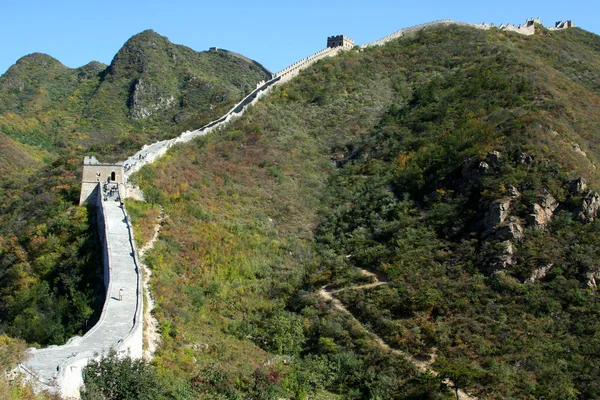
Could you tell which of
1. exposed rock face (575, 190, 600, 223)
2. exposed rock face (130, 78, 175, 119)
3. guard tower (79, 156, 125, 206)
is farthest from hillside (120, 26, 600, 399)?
exposed rock face (130, 78, 175, 119)

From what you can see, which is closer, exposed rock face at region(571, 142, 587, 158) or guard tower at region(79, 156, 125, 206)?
guard tower at region(79, 156, 125, 206)

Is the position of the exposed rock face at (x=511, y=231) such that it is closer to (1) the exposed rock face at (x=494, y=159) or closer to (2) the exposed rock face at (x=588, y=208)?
(2) the exposed rock face at (x=588, y=208)

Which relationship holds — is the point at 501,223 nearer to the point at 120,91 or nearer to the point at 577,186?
the point at 577,186

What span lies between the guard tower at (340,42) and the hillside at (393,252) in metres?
18.8

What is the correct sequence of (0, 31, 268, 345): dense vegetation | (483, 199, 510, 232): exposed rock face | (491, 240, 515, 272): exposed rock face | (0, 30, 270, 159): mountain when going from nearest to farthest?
(0, 31, 268, 345): dense vegetation, (491, 240, 515, 272): exposed rock face, (483, 199, 510, 232): exposed rock face, (0, 30, 270, 159): mountain

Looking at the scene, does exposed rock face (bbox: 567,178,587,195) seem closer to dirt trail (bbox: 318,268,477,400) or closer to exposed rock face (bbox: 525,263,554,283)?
exposed rock face (bbox: 525,263,554,283)

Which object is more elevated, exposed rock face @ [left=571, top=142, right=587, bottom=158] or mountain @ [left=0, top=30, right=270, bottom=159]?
mountain @ [left=0, top=30, right=270, bottom=159]

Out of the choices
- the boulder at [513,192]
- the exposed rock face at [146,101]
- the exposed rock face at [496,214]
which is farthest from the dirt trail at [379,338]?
the exposed rock face at [146,101]

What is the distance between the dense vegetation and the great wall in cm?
89

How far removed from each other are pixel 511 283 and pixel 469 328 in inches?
113

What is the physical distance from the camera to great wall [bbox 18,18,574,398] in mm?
14680

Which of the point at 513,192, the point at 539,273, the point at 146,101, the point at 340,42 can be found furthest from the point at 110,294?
the point at 146,101

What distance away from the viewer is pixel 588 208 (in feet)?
89.1

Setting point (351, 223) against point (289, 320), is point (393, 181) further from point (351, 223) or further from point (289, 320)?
point (289, 320)
